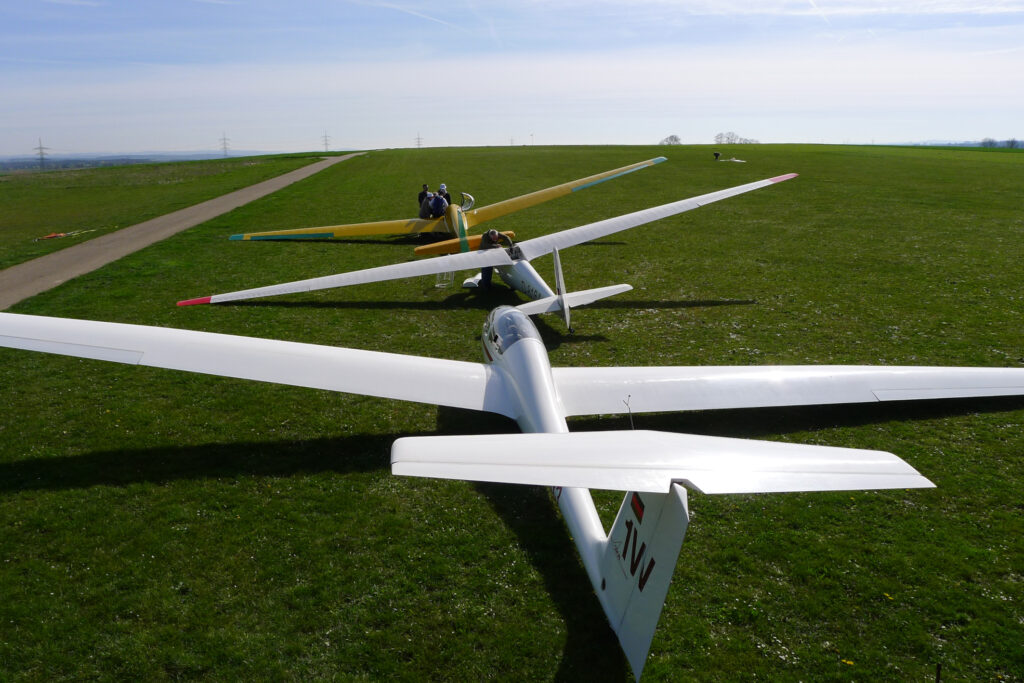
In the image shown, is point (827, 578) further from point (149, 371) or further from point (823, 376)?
point (149, 371)

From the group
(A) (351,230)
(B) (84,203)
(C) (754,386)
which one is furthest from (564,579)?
(B) (84,203)

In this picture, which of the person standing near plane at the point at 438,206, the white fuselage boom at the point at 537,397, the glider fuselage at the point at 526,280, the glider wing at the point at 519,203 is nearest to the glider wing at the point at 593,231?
the glider fuselage at the point at 526,280

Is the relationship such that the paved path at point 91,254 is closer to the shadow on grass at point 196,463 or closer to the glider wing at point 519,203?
the shadow on grass at point 196,463

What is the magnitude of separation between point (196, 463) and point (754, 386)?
8.19 meters

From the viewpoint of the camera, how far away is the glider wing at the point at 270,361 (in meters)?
8.11

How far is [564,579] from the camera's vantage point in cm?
598

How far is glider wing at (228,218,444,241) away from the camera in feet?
70.2

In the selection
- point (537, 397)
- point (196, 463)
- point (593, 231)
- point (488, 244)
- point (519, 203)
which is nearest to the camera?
point (537, 397)

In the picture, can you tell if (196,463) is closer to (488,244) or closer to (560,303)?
(560,303)

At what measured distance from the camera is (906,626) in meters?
5.38

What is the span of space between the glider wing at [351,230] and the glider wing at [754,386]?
15.2 m

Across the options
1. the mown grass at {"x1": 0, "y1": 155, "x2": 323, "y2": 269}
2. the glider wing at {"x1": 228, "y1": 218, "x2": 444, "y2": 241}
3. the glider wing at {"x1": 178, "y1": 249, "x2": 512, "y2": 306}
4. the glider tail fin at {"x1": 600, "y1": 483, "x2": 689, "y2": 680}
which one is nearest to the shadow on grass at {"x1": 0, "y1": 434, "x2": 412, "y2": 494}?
the glider tail fin at {"x1": 600, "y1": 483, "x2": 689, "y2": 680}

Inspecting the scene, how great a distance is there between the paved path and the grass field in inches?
121

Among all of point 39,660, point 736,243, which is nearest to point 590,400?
point 39,660
